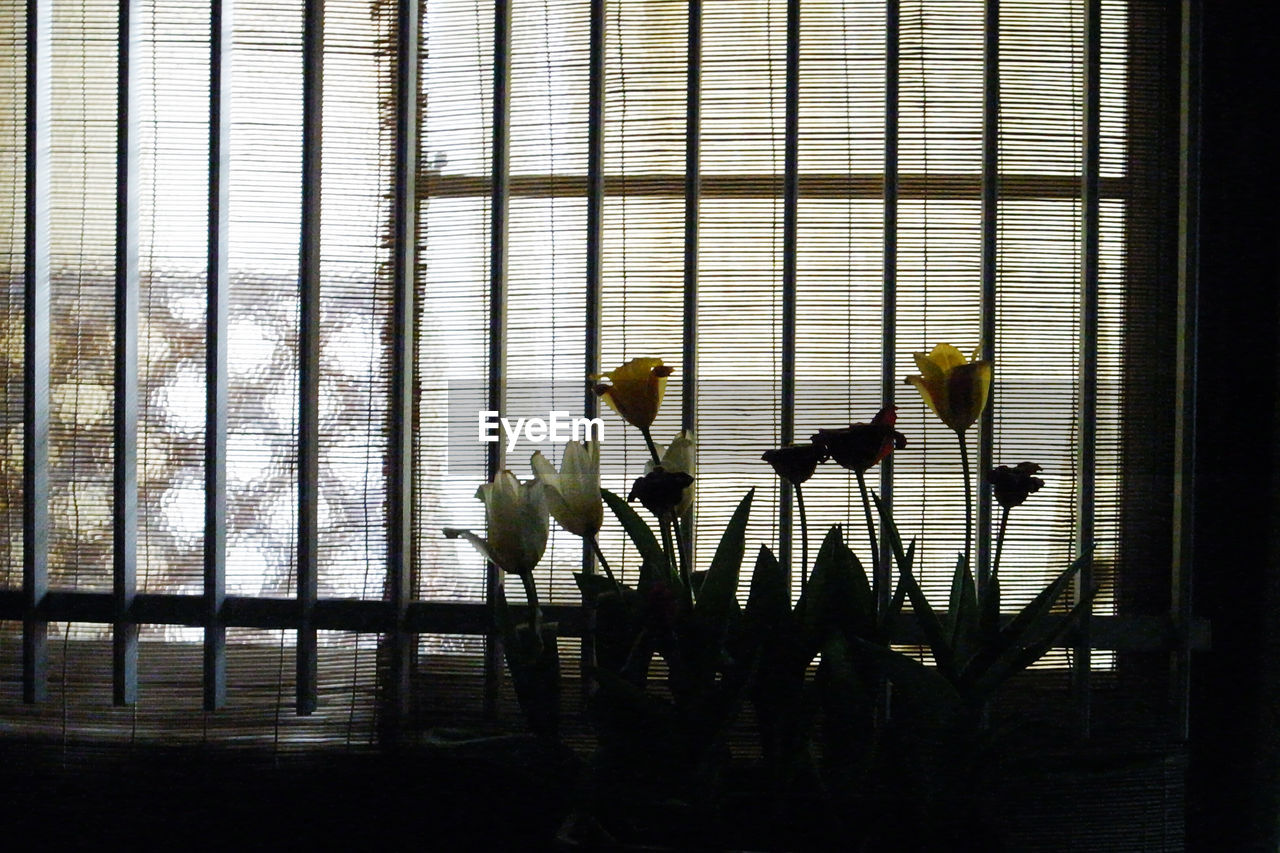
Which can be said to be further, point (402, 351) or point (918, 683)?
point (402, 351)

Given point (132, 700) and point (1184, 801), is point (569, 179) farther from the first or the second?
point (1184, 801)

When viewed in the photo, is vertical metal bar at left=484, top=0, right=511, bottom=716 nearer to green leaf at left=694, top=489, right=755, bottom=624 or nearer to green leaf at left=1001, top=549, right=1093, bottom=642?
green leaf at left=694, top=489, right=755, bottom=624

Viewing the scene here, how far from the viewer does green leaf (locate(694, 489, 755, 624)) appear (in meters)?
0.96

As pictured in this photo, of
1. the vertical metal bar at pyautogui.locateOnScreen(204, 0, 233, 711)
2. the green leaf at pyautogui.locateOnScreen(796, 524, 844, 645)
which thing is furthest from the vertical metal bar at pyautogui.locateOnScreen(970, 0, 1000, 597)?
the vertical metal bar at pyautogui.locateOnScreen(204, 0, 233, 711)

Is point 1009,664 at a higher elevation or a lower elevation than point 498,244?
lower

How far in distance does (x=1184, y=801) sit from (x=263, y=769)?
49.7 inches

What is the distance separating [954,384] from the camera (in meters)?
0.94

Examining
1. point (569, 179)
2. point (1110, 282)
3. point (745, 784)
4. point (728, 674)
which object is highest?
point (569, 179)

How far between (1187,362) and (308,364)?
1.19 metres

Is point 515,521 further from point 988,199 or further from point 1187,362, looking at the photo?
point 1187,362

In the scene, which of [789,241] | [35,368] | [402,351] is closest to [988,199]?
[789,241]

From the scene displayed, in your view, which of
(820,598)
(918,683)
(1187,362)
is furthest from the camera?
(1187,362)

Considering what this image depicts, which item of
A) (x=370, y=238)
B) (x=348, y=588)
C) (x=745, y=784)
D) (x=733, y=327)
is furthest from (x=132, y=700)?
(x=733, y=327)

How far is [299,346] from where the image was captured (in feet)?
4.11
